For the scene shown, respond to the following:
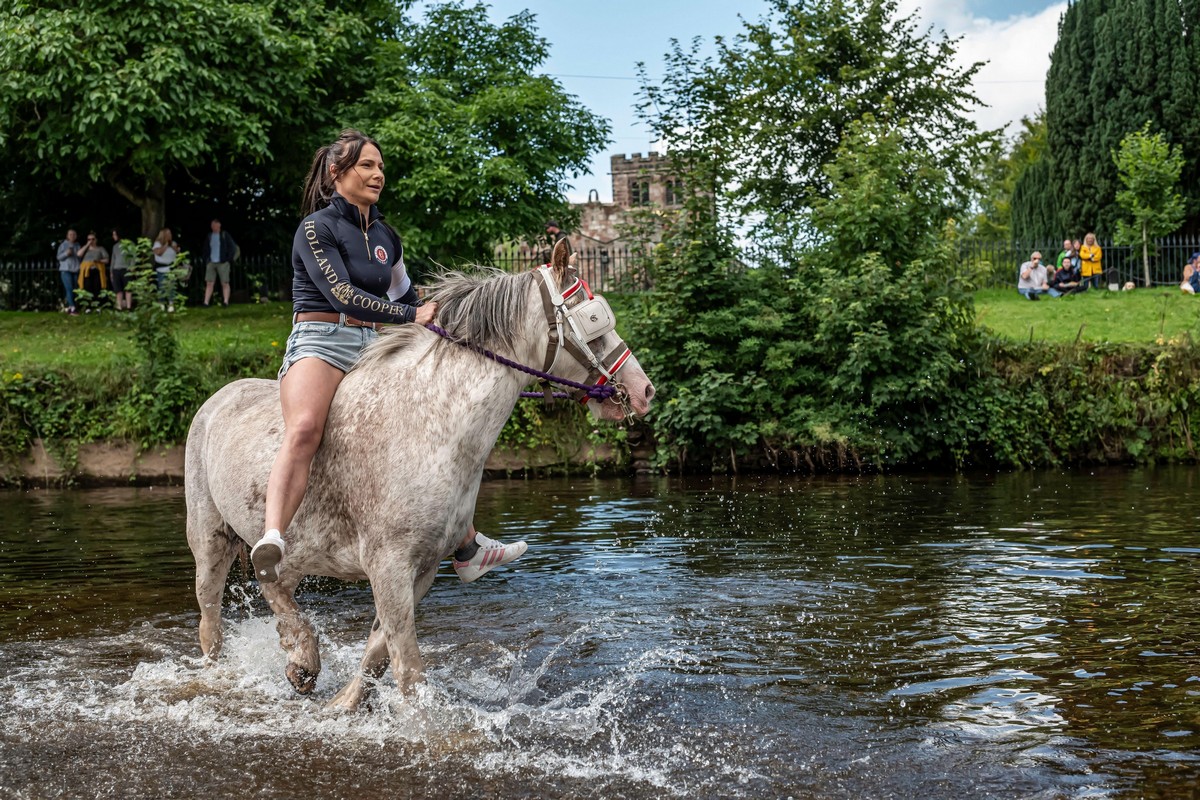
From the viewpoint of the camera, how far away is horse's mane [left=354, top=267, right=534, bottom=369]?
19.0ft

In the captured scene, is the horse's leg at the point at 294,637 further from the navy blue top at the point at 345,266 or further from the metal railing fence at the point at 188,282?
the metal railing fence at the point at 188,282

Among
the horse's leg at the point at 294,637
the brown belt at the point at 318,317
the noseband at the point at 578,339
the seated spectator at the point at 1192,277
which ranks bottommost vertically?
the horse's leg at the point at 294,637

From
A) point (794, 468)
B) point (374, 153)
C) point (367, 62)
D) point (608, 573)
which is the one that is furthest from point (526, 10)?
point (374, 153)

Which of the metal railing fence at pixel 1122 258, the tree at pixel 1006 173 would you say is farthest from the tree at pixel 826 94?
the tree at pixel 1006 173

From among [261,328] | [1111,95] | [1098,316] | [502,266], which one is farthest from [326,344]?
[1111,95]

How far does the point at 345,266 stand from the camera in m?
6.05

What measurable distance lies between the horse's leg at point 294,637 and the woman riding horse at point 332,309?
0.31 m

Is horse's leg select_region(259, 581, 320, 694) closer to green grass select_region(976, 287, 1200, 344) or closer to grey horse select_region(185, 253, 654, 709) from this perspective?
grey horse select_region(185, 253, 654, 709)

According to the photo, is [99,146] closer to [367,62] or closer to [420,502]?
[367,62]

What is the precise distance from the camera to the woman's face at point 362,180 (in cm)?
611

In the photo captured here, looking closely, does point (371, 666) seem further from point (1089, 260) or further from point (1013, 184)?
point (1013, 184)

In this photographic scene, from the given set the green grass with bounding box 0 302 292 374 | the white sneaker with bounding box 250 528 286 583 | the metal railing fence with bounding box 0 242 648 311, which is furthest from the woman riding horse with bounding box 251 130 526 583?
the metal railing fence with bounding box 0 242 648 311

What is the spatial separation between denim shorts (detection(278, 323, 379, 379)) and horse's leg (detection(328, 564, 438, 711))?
1189 millimetres

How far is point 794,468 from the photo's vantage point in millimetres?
19422
